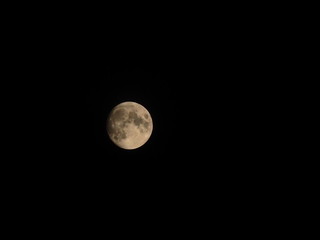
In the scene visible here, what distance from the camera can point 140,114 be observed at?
3.45 meters

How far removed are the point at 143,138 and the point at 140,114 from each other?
0.42 meters

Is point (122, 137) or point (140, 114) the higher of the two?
point (140, 114)

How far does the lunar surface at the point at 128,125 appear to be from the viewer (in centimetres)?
338

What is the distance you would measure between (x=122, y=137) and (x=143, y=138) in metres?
0.36

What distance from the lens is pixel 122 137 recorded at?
3.40 meters

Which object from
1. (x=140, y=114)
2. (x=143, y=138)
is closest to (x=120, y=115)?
(x=140, y=114)

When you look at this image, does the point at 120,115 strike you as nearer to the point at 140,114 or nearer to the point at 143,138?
the point at 140,114

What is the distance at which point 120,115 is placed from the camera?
342 centimetres

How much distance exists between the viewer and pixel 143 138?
3516 millimetres

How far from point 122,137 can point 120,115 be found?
1.22ft

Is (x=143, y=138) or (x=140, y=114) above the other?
(x=140, y=114)

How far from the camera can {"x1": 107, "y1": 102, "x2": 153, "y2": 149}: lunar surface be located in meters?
3.38

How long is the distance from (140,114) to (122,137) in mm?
488

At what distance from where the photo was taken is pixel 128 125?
11.0ft
